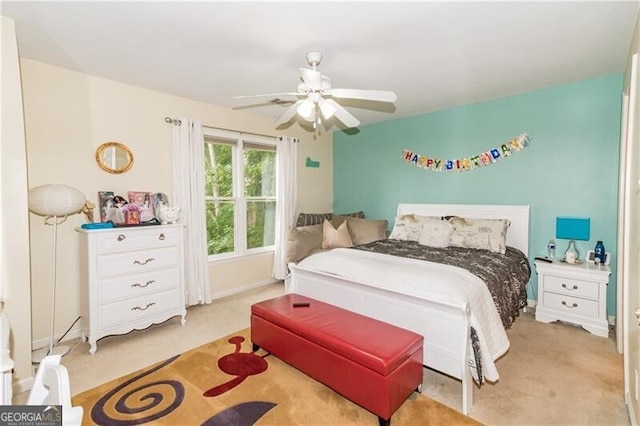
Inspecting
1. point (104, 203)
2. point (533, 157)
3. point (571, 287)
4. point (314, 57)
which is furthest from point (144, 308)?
point (533, 157)

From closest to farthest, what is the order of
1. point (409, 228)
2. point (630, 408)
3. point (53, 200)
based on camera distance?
1. point (630, 408)
2. point (53, 200)
3. point (409, 228)

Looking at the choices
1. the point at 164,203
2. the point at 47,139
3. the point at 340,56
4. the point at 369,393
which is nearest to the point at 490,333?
the point at 369,393

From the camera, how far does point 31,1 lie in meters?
1.92

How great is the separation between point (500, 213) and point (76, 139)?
4573 millimetres

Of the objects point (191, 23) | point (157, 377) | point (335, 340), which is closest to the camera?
point (335, 340)

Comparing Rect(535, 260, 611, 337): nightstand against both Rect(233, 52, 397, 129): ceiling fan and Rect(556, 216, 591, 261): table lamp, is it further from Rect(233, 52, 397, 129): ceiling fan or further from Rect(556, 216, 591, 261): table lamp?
Rect(233, 52, 397, 129): ceiling fan

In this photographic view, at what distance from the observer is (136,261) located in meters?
2.98

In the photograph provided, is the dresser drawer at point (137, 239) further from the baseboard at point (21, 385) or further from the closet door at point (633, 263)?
the closet door at point (633, 263)

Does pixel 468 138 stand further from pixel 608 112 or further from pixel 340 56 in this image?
pixel 340 56

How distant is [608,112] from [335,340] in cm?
348

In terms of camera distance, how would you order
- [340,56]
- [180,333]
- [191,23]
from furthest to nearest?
[180,333], [340,56], [191,23]

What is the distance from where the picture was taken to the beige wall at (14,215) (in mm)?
2104

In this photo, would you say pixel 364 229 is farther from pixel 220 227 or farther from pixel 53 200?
pixel 53 200

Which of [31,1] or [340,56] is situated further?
[340,56]
